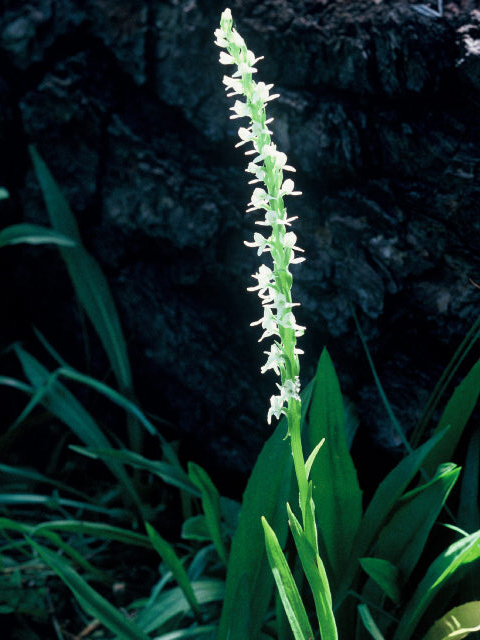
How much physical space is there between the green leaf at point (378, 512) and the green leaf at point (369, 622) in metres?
0.06

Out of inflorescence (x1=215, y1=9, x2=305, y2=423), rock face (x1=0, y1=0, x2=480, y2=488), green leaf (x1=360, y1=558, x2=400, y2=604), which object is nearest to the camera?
inflorescence (x1=215, y1=9, x2=305, y2=423)

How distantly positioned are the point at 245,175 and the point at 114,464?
0.87 meters

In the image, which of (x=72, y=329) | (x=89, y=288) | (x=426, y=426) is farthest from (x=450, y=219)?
(x=72, y=329)

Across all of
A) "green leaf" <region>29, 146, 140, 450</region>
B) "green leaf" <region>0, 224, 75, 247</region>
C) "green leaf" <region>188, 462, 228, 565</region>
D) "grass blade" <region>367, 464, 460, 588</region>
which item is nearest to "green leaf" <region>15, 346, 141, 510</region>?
"green leaf" <region>29, 146, 140, 450</region>

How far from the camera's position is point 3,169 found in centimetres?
216

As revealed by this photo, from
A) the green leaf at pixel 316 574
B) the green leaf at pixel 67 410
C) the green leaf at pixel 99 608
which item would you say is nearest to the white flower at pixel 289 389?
the green leaf at pixel 316 574

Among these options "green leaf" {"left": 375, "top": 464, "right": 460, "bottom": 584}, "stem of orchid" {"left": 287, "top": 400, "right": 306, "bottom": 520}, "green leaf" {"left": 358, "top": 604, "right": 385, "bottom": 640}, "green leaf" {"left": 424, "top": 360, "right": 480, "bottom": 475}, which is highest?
"stem of orchid" {"left": 287, "top": 400, "right": 306, "bottom": 520}

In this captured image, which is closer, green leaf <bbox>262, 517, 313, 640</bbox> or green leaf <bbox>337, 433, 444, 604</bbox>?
green leaf <bbox>262, 517, 313, 640</bbox>

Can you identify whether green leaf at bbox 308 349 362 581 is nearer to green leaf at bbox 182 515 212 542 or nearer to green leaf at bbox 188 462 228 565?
green leaf at bbox 188 462 228 565

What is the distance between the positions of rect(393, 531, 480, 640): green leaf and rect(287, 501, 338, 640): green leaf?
260mm

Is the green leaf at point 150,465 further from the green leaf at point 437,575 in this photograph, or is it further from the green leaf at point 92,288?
the green leaf at point 437,575

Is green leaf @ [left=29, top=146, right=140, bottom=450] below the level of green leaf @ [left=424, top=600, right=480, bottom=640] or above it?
above

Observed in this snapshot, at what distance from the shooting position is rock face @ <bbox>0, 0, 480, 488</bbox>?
4.92 feet

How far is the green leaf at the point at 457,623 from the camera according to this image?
1.12 m
